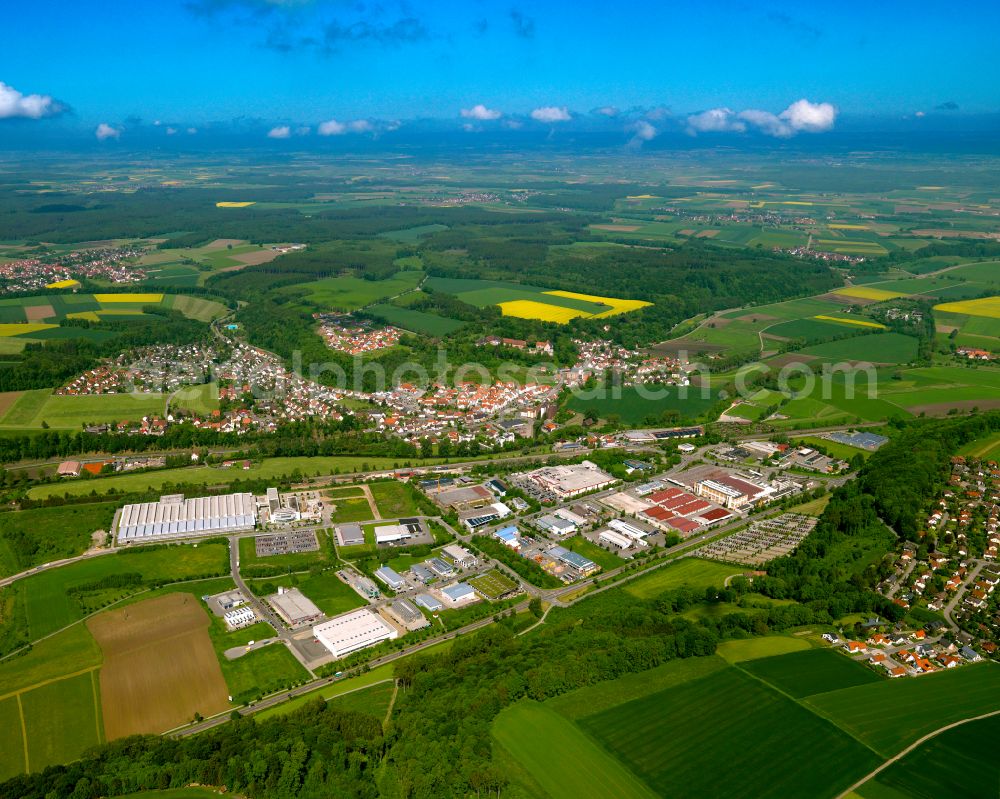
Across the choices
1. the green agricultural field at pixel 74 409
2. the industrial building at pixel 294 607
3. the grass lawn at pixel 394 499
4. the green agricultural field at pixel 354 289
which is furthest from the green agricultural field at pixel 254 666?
the green agricultural field at pixel 354 289

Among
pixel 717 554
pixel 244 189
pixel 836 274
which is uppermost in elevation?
pixel 244 189

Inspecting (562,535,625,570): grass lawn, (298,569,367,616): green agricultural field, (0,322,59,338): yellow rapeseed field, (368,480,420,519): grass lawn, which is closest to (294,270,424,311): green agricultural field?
(0,322,59,338): yellow rapeseed field

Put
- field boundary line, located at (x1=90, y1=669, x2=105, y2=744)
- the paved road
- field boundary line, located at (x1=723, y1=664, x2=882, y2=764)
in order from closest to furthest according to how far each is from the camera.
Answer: field boundary line, located at (x1=723, y1=664, x2=882, y2=764) → field boundary line, located at (x1=90, y1=669, x2=105, y2=744) → the paved road

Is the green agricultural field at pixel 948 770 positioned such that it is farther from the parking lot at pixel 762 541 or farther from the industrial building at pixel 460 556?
the industrial building at pixel 460 556

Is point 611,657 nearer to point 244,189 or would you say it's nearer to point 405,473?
point 405,473

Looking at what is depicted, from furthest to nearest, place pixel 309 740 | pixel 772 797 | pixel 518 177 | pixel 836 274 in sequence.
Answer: pixel 518 177 → pixel 836 274 → pixel 309 740 → pixel 772 797

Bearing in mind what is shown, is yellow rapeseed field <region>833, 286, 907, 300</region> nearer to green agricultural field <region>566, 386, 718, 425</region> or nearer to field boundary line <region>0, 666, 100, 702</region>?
green agricultural field <region>566, 386, 718, 425</region>

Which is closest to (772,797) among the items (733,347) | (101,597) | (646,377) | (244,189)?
(101,597)
